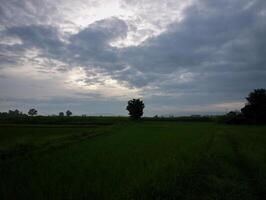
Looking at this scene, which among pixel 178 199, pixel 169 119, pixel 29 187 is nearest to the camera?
pixel 178 199

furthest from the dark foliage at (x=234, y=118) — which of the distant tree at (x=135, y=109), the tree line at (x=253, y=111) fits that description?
the distant tree at (x=135, y=109)

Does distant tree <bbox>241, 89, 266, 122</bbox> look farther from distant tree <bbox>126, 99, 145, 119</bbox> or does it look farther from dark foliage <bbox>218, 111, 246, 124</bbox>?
distant tree <bbox>126, 99, 145, 119</bbox>

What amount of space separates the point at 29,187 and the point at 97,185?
6.63ft

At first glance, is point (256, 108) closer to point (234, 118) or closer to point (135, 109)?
point (234, 118)

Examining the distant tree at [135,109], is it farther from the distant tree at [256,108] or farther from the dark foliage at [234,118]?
the distant tree at [256,108]

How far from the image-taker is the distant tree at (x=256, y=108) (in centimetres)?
7138

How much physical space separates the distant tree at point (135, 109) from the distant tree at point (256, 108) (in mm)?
38214

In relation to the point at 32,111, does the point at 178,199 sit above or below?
below

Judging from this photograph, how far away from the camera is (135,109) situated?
342 ft

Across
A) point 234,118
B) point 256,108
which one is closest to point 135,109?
point 234,118

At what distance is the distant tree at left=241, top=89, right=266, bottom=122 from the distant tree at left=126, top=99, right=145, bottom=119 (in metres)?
38.2

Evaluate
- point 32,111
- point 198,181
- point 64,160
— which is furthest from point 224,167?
point 32,111

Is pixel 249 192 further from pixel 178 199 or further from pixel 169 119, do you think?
pixel 169 119

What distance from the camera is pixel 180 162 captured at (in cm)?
1479
